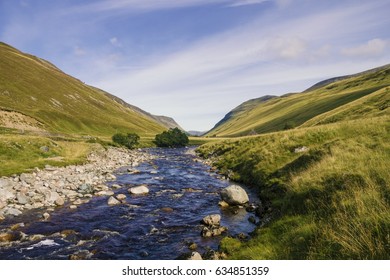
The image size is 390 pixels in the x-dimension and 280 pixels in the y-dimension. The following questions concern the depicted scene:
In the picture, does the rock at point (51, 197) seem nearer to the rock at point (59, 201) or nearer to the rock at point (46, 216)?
the rock at point (59, 201)

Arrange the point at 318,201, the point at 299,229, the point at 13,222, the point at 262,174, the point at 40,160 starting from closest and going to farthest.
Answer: the point at 299,229, the point at 318,201, the point at 13,222, the point at 262,174, the point at 40,160

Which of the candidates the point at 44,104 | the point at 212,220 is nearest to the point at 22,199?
the point at 212,220

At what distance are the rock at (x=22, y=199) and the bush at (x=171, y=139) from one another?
92.7m

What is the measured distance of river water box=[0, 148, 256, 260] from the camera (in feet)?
47.3

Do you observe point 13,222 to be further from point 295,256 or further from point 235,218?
point 295,256

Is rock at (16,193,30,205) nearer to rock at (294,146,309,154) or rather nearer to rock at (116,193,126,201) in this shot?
rock at (116,193,126,201)

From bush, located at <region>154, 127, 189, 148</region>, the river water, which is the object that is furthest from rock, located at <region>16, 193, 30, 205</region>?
bush, located at <region>154, 127, 189, 148</region>

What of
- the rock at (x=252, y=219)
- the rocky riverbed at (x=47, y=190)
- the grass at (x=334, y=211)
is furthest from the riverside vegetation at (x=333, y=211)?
the rocky riverbed at (x=47, y=190)

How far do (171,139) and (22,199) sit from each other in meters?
96.0

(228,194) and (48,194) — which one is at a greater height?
(48,194)

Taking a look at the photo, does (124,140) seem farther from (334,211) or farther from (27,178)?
(334,211)

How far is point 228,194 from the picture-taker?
22.5 metres
